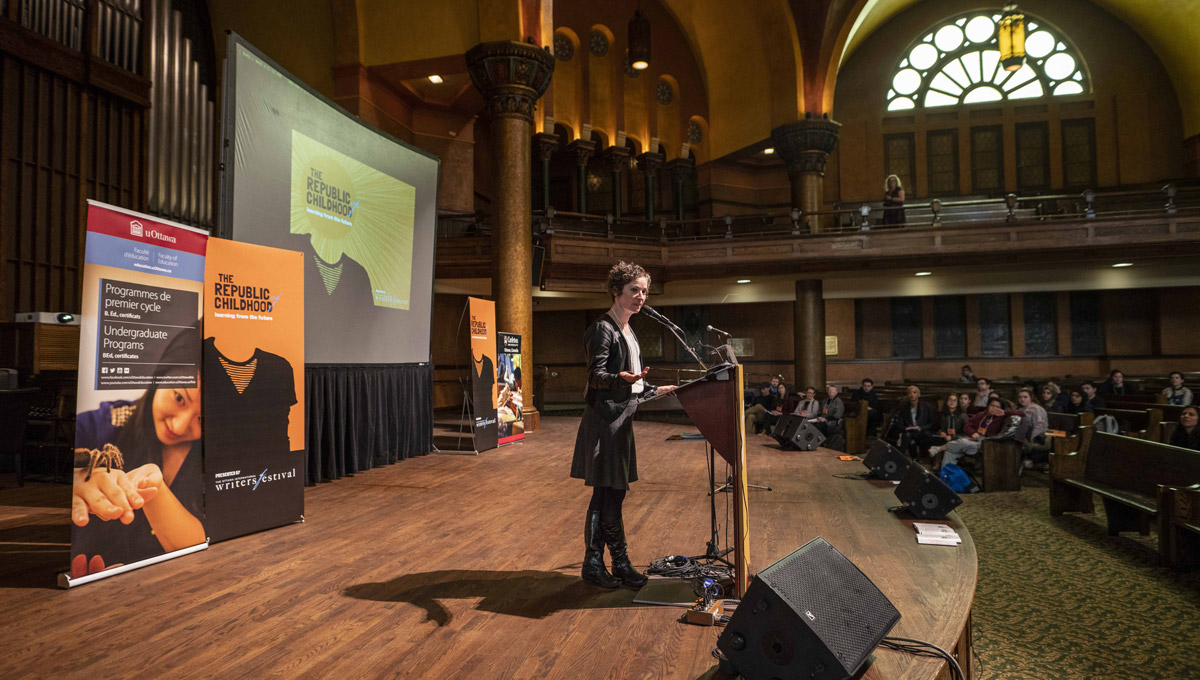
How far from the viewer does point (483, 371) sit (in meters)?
7.75

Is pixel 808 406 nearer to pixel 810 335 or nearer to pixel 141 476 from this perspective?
pixel 810 335

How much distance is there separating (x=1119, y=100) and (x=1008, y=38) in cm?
759

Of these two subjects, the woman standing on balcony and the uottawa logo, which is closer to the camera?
the uottawa logo

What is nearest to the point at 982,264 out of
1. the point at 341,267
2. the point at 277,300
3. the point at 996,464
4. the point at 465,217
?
the point at 996,464

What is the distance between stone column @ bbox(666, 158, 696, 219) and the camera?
54.6ft

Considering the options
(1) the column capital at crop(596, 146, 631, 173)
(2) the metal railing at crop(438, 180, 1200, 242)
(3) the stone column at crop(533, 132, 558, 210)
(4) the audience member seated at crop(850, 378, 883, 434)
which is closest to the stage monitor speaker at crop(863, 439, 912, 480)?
(4) the audience member seated at crop(850, 378, 883, 434)

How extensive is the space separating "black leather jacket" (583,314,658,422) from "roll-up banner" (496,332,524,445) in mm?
5290

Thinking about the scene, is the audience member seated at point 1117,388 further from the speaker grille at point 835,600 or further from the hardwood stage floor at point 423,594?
the speaker grille at point 835,600

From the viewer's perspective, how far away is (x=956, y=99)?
16844 millimetres

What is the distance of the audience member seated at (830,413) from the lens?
29.9 ft

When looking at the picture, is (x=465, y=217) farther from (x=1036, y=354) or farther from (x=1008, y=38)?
(x=1036, y=354)

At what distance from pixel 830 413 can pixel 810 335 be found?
14.9 ft

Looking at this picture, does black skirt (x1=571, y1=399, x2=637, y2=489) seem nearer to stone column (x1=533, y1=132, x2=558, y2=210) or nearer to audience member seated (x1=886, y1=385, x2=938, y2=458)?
audience member seated (x1=886, y1=385, x2=938, y2=458)

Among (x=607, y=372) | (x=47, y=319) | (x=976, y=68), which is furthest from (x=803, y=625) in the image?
(x=976, y=68)
